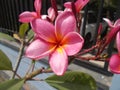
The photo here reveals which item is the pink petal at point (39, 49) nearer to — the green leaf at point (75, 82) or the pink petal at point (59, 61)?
the pink petal at point (59, 61)

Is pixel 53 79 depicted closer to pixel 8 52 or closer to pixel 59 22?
pixel 59 22

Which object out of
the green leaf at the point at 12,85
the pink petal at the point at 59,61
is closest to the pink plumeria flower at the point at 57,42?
the pink petal at the point at 59,61

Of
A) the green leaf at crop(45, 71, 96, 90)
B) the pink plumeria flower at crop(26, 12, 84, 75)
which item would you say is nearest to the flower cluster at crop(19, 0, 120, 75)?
the pink plumeria flower at crop(26, 12, 84, 75)

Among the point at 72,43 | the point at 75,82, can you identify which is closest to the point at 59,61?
the point at 72,43

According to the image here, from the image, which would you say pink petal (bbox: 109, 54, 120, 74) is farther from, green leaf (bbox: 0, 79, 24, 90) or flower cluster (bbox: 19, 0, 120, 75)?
green leaf (bbox: 0, 79, 24, 90)

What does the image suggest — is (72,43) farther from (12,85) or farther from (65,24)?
(12,85)

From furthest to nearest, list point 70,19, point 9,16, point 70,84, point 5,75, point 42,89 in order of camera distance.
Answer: point 9,16, point 5,75, point 42,89, point 70,84, point 70,19

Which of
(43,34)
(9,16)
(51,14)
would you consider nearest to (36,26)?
(43,34)
